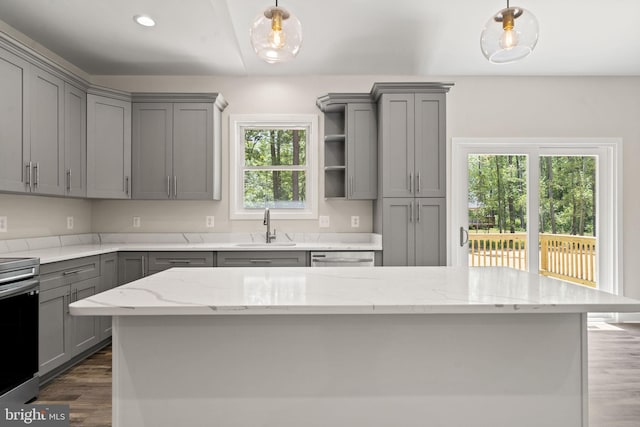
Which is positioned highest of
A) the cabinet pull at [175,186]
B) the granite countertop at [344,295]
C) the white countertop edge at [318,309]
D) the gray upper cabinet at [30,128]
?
the gray upper cabinet at [30,128]

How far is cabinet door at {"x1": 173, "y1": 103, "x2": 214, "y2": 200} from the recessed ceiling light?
0.86 metres

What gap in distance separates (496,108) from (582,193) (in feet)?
4.59

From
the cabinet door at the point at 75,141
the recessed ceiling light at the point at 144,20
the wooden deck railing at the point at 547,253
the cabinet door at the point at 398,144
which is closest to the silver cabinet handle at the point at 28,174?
the cabinet door at the point at 75,141

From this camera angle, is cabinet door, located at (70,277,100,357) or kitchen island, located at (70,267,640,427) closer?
kitchen island, located at (70,267,640,427)

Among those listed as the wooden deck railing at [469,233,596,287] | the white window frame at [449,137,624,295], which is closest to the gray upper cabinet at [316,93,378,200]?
the white window frame at [449,137,624,295]

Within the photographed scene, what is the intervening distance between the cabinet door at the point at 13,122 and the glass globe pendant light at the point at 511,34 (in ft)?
9.70

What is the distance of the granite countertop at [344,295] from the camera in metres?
1.21

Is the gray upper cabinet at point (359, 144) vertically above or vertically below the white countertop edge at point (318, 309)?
above

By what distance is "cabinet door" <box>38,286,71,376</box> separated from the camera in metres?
2.58

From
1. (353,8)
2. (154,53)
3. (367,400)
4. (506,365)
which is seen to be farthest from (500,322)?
(154,53)

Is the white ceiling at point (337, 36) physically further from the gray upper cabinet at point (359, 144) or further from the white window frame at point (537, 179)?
the white window frame at point (537, 179)

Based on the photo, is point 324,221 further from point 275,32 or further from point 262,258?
point 275,32

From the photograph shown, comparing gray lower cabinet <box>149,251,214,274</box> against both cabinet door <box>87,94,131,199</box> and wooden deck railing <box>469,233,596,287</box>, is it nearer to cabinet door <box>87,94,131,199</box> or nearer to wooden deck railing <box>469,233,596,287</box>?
cabinet door <box>87,94,131,199</box>

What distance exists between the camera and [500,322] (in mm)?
1405
